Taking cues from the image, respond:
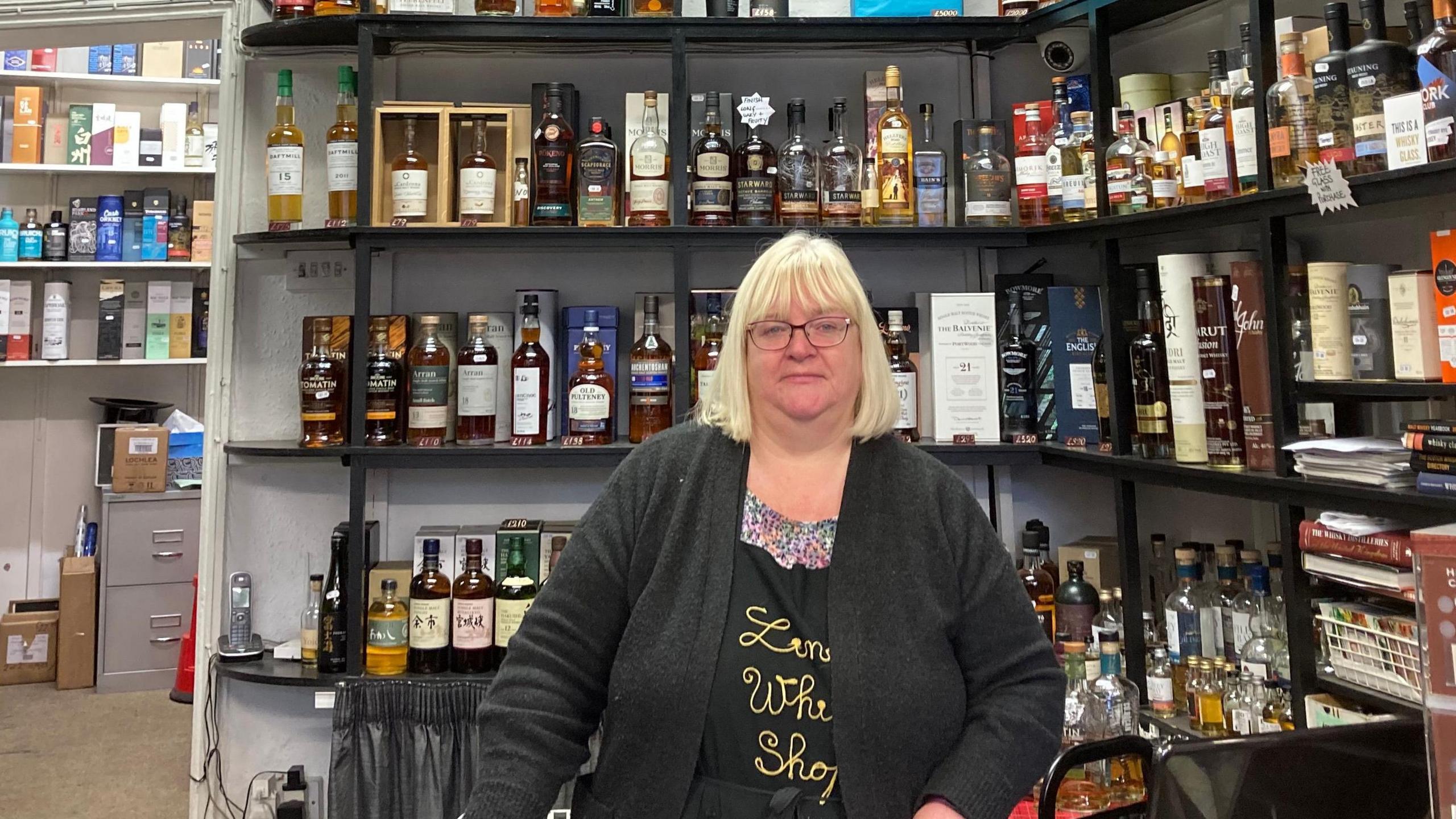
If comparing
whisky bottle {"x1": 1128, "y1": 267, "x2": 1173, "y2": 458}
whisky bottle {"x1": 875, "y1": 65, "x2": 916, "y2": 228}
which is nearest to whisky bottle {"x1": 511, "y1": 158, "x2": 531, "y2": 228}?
whisky bottle {"x1": 875, "y1": 65, "x2": 916, "y2": 228}

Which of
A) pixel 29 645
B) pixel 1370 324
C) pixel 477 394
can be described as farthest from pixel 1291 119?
pixel 29 645

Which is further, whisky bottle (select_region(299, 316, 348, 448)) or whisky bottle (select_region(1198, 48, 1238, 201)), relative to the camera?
whisky bottle (select_region(299, 316, 348, 448))

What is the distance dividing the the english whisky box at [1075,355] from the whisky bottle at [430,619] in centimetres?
149

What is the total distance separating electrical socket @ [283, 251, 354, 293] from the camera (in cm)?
262

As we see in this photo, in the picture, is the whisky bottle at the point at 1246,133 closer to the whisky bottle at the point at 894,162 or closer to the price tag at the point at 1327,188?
the price tag at the point at 1327,188

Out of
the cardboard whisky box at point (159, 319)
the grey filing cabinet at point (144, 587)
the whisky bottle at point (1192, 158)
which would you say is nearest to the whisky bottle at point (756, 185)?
the whisky bottle at point (1192, 158)

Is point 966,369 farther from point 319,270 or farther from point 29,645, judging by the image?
point 29,645

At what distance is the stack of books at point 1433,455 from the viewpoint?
1472 millimetres

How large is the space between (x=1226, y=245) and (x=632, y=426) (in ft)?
4.70

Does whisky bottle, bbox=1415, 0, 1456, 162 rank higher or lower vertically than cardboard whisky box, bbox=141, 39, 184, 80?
lower

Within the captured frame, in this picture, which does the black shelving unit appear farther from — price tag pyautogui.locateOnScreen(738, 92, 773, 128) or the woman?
the woman

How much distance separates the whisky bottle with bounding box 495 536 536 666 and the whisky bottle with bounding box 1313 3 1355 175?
1796 mm

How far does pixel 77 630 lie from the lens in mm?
4652

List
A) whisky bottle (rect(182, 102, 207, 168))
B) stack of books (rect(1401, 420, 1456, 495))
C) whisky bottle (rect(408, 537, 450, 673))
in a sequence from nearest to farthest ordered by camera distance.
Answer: stack of books (rect(1401, 420, 1456, 495)) < whisky bottle (rect(408, 537, 450, 673)) < whisky bottle (rect(182, 102, 207, 168))
